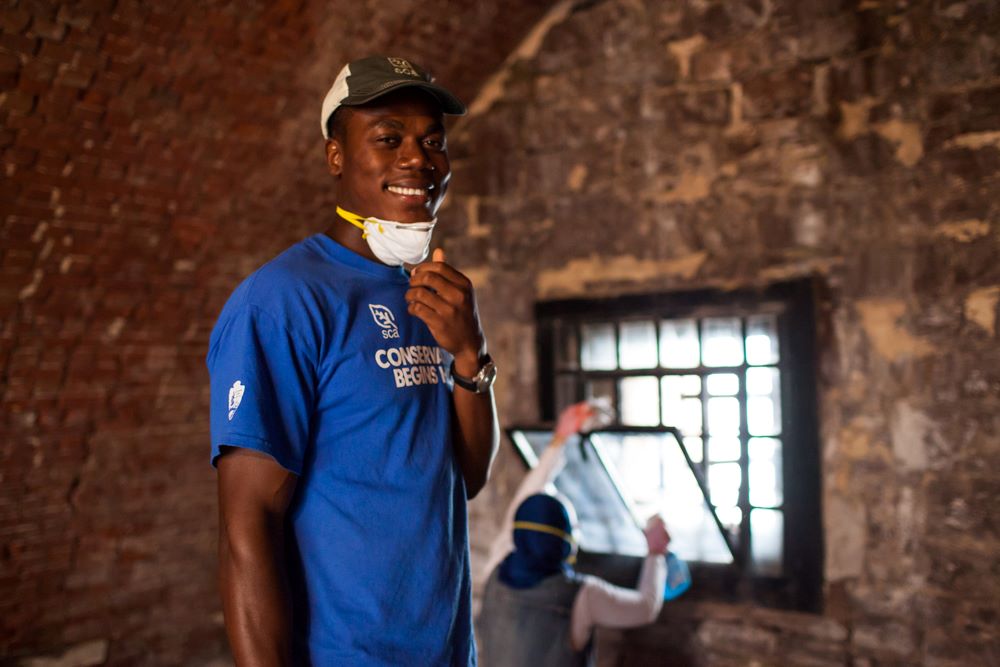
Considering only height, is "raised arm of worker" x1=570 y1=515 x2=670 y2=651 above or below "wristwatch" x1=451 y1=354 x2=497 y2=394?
below

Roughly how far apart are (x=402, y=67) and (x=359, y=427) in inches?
24.1

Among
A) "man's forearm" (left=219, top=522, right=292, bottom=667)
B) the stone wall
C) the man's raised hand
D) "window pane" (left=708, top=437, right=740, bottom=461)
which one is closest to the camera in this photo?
"man's forearm" (left=219, top=522, right=292, bottom=667)

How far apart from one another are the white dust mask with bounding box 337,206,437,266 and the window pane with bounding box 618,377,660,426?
8.16 ft

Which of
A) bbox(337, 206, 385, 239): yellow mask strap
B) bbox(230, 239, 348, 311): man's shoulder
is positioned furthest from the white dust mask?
bbox(230, 239, 348, 311): man's shoulder

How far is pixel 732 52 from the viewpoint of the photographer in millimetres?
3615

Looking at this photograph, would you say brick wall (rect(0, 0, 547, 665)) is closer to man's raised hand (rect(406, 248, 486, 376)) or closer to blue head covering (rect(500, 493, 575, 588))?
blue head covering (rect(500, 493, 575, 588))

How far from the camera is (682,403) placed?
3.74m

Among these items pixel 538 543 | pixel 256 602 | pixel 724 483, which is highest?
pixel 256 602

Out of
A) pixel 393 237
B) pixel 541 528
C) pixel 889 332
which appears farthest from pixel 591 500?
pixel 393 237

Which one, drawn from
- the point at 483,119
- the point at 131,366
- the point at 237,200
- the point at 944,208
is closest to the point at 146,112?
the point at 237,200

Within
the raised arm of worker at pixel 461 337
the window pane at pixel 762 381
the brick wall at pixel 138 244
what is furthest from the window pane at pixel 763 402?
the raised arm of worker at pixel 461 337

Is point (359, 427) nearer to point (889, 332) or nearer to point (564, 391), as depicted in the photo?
point (889, 332)

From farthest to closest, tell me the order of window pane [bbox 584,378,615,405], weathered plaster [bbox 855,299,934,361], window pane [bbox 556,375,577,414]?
window pane [bbox 556,375,577,414] → window pane [bbox 584,378,615,405] → weathered plaster [bbox 855,299,934,361]

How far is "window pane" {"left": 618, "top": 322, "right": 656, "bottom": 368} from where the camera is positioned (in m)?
3.83
